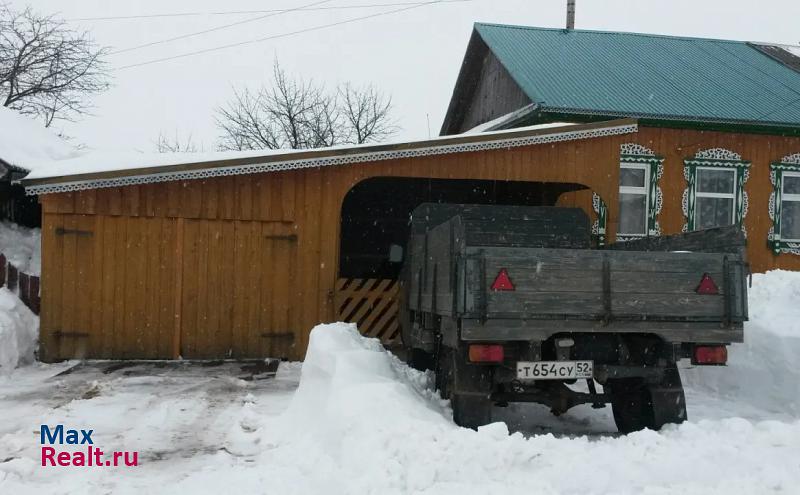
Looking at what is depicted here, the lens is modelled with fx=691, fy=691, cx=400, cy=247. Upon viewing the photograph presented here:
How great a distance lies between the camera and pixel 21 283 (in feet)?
35.8

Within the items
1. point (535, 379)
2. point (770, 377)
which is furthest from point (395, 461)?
point (770, 377)

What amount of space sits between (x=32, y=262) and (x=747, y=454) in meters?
11.8

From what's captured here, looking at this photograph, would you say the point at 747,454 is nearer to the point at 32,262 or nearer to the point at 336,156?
the point at 336,156

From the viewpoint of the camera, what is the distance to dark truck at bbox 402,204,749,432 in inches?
212

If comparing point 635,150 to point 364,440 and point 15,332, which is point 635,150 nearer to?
point 364,440

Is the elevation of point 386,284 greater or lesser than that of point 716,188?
lesser

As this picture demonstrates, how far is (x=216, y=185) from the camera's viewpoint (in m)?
10.7

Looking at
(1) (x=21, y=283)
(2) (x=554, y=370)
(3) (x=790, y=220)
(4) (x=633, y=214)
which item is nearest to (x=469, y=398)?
(2) (x=554, y=370)

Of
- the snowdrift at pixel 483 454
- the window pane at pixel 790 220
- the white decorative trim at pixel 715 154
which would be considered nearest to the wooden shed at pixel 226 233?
the snowdrift at pixel 483 454

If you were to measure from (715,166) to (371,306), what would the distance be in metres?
8.85

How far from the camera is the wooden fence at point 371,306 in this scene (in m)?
11.2

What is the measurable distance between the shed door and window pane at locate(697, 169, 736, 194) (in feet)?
31.5

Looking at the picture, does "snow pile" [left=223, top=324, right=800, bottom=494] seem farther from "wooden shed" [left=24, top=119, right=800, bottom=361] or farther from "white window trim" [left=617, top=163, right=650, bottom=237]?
"white window trim" [left=617, top=163, right=650, bottom=237]

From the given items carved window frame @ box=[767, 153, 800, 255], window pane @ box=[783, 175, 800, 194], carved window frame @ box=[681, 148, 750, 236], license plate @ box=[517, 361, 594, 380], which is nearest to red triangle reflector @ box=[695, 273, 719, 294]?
license plate @ box=[517, 361, 594, 380]
